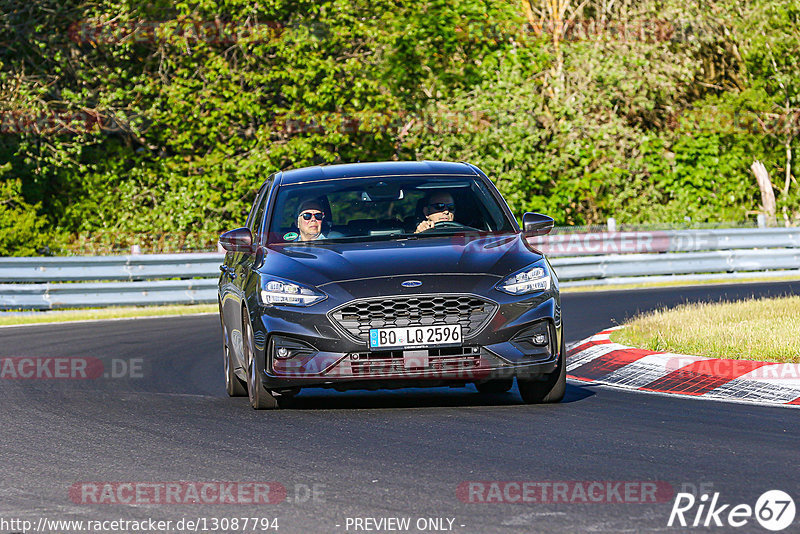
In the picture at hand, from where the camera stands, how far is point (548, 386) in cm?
922

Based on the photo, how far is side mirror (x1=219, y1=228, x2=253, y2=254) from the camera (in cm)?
995

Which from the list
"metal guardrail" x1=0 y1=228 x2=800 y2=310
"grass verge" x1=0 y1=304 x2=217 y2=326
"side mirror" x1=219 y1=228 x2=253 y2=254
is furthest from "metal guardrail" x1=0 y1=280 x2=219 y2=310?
"side mirror" x1=219 y1=228 x2=253 y2=254

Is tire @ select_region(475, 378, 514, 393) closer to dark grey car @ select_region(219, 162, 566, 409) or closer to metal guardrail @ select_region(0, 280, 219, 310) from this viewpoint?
dark grey car @ select_region(219, 162, 566, 409)

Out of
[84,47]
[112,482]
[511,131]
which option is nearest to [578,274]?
[511,131]

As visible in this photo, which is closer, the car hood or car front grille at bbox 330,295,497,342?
car front grille at bbox 330,295,497,342

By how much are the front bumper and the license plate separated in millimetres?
43

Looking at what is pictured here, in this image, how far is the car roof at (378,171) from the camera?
10.4m

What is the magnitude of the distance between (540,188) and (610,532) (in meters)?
28.6

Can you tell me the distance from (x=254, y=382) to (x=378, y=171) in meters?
2.01

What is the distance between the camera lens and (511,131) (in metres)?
32.6

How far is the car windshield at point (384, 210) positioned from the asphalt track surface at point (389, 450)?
1.19 meters

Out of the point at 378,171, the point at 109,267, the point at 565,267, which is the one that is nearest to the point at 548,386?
the point at 378,171

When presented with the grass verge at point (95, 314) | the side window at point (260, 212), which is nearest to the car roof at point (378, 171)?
the side window at point (260, 212)

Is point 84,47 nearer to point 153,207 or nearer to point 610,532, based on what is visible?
point 153,207
